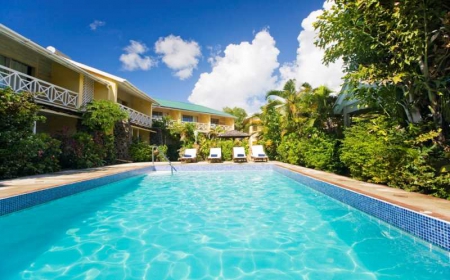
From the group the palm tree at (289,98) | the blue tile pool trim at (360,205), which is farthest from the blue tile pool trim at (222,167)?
the blue tile pool trim at (360,205)

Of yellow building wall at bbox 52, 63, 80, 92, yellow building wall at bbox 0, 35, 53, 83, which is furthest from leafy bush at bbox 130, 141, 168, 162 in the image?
yellow building wall at bbox 0, 35, 53, 83

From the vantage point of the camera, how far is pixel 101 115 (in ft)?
41.8

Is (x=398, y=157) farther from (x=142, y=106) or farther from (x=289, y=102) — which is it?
(x=142, y=106)

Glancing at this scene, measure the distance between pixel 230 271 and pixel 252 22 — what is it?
51.3 feet

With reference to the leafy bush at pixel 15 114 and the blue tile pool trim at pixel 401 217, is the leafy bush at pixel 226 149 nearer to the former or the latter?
the blue tile pool trim at pixel 401 217

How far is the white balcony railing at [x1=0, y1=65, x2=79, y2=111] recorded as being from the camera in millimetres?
10029

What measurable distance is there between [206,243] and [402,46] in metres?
6.09

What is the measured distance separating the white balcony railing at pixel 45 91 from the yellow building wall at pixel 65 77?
0.88 m

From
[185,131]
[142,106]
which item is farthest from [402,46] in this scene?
[142,106]

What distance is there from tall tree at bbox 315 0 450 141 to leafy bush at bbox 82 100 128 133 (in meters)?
Answer: 11.0

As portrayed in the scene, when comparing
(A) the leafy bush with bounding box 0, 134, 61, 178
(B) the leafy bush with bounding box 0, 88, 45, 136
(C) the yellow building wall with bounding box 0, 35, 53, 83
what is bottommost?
(A) the leafy bush with bounding box 0, 134, 61, 178

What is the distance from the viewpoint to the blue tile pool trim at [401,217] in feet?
11.1

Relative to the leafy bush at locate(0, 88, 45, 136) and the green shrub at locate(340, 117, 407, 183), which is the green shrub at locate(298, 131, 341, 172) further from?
the leafy bush at locate(0, 88, 45, 136)

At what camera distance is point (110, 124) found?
13.2 m
